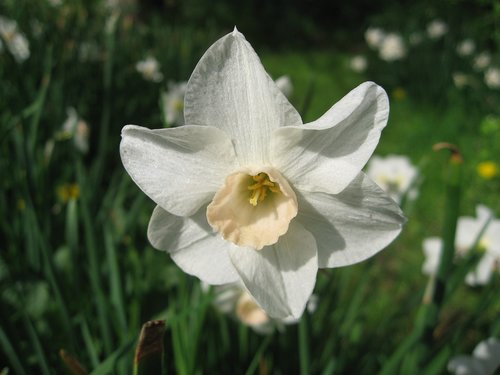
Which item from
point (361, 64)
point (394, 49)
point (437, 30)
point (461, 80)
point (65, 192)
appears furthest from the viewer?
point (361, 64)

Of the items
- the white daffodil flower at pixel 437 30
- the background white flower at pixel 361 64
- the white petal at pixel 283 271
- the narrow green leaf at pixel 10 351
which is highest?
the white petal at pixel 283 271

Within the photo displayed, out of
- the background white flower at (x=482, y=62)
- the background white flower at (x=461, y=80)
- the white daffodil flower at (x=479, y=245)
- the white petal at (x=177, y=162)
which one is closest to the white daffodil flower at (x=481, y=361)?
the white daffodil flower at (x=479, y=245)

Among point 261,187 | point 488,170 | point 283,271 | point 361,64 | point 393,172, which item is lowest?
point 488,170

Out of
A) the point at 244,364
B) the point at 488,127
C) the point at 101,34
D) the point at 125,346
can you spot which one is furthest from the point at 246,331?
the point at 488,127

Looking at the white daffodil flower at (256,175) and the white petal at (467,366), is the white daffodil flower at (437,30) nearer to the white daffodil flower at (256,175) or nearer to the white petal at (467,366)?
the white petal at (467,366)

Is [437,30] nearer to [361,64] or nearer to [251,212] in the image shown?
[361,64]

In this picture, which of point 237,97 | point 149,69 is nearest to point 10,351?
point 237,97

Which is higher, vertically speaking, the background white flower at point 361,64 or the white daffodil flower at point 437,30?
the white daffodil flower at point 437,30

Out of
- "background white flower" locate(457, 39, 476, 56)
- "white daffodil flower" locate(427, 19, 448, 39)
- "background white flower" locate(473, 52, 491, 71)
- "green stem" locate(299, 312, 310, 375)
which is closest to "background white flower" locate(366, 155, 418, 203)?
"green stem" locate(299, 312, 310, 375)
